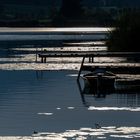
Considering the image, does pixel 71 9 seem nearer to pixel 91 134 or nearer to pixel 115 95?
pixel 115 95

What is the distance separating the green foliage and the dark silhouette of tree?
10332cm

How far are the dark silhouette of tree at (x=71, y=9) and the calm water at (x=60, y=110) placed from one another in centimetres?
11513

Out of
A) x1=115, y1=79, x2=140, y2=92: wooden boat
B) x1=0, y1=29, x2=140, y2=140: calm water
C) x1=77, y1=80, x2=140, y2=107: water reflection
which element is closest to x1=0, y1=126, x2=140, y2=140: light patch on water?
x1=0, y1=29, x2=140, y2=140: calm water

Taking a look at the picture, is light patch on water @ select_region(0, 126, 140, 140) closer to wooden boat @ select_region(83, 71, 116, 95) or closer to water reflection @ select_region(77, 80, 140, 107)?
water reflection @ select_region(77, 80, 140, 107)

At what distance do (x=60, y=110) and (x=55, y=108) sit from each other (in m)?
0.65

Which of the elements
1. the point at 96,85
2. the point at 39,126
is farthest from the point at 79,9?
the point at 39,126

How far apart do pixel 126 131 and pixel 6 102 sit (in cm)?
873

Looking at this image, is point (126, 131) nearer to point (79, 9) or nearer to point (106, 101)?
point (106, 101)

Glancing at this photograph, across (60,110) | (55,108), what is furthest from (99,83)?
(60,110)

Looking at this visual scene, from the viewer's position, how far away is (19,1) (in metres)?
194

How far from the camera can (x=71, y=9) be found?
527 ft

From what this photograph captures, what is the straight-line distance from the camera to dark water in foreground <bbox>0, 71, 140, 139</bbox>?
26266 millimetres

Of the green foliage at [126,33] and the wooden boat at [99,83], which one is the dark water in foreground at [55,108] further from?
the green foliage at [126,33]

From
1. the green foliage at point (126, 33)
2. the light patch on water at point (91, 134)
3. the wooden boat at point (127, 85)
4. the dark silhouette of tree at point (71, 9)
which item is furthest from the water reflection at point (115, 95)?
the dark silhouette of tree at point (71, 9)
